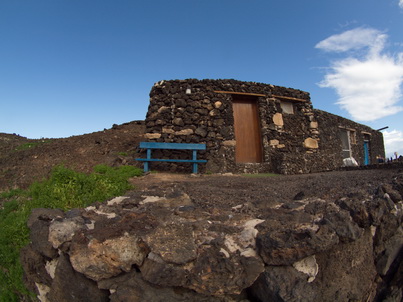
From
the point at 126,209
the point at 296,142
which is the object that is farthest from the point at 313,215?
the point at 296,142

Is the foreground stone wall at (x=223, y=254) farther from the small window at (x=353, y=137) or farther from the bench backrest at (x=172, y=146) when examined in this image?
the small window at (x=353, y=137)

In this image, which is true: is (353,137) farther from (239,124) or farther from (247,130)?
(239,124)

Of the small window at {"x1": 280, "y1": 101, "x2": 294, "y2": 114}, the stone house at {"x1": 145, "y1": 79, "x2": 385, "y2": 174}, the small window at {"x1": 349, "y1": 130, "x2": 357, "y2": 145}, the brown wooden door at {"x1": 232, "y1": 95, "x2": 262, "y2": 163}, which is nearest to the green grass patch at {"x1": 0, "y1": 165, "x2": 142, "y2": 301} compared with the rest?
the stone house at {"x1": 145, "y1": 79, "x2": 385, "y2": 174}

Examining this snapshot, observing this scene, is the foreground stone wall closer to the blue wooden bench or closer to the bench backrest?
the blue wooden bench

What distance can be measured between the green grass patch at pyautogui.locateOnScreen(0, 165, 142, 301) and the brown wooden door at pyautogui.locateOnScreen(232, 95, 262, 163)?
3.54 metres

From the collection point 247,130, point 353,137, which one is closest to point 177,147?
point 247,130

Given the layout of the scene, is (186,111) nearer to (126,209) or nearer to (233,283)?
(126,209)

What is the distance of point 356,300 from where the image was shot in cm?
221

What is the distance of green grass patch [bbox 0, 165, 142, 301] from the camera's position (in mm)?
3264

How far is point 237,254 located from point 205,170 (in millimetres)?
5220

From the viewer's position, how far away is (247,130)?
8.34 m

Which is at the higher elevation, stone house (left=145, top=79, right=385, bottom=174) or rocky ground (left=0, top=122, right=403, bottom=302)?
stone house (left=145, top=79, right=385, bottom=174)

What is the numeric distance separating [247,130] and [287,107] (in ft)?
5.66

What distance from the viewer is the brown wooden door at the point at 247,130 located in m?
8.20
